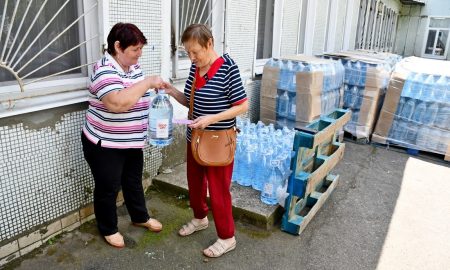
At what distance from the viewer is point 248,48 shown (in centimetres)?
503

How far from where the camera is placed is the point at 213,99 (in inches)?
95.5

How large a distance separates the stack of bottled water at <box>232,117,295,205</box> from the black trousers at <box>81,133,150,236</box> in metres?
1.13

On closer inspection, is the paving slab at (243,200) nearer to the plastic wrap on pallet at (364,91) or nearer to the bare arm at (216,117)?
the bare arm at (216,117)

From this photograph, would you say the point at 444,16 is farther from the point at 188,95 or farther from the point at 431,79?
the point at 188,95

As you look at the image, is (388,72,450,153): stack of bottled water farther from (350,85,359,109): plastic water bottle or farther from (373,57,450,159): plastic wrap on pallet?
(350,85,359,109): plastic water bottle

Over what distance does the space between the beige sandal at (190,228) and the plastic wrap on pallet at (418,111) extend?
12.8ft

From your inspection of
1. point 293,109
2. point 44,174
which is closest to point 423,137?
point 293,109

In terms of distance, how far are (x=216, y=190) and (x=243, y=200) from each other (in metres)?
0.90

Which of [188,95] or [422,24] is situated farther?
[422,24]

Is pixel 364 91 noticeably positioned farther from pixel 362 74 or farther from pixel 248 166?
pixel 248 166

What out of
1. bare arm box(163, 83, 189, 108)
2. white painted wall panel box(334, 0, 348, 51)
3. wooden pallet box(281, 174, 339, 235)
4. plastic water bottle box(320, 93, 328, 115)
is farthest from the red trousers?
white painted wall panel box(334, 0, 348, 51)

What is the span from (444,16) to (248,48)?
70.4 feet

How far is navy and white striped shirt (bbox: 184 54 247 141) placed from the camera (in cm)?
239

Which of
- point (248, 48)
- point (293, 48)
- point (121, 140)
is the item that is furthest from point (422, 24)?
point (121, 140)
